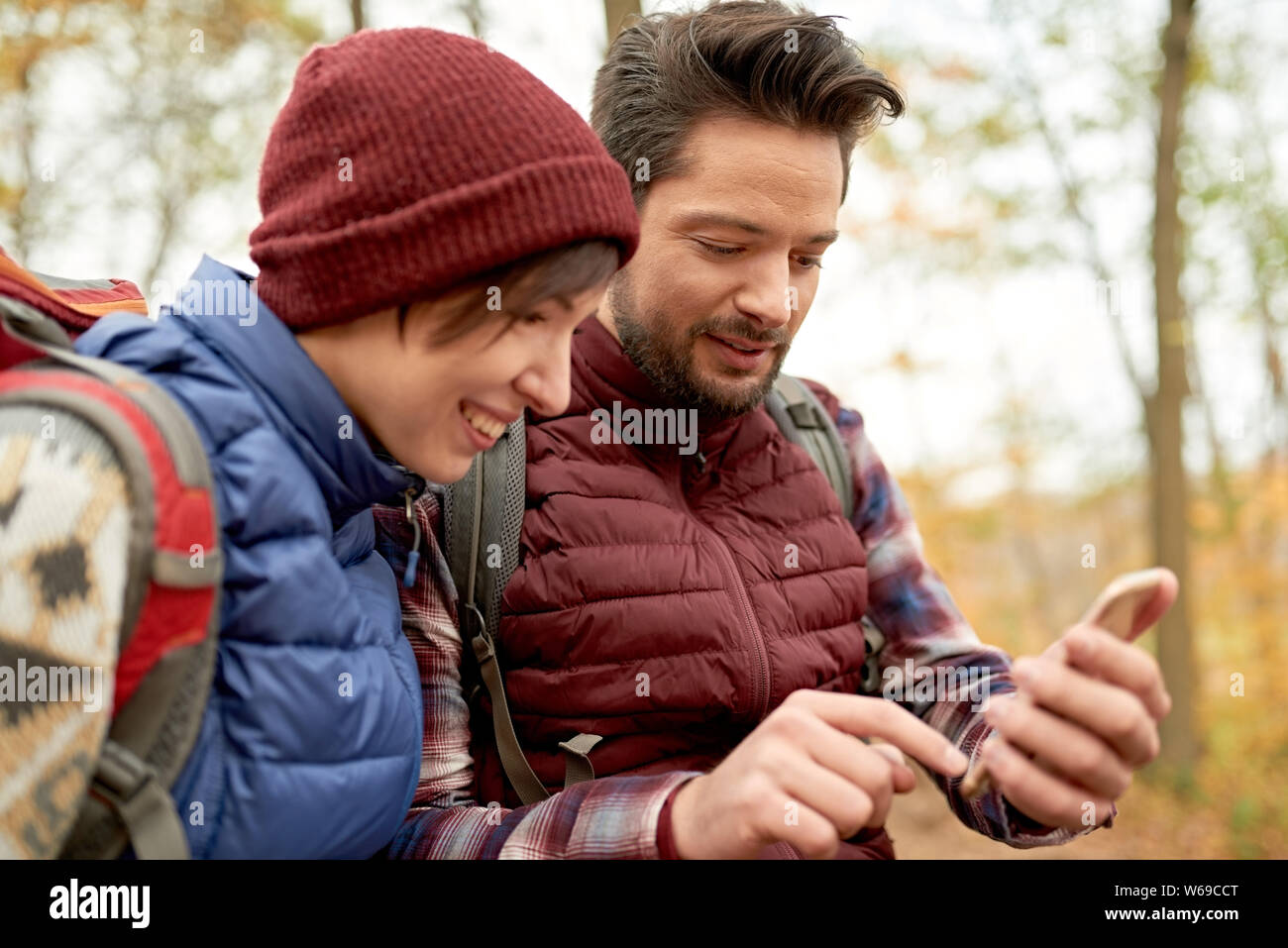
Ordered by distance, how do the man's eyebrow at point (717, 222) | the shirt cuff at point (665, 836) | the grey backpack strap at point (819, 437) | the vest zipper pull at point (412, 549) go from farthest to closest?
the grey backpack strap at point (819, 437)
the man's eyebrow at point (717, 222)
the vest zipper pull at point (412, 549)
the shirt cuff at point (665, 836)

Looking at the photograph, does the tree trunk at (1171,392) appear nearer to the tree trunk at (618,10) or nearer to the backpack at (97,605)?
the tree trunk at (618,10)

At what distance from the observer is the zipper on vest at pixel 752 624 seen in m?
2.08

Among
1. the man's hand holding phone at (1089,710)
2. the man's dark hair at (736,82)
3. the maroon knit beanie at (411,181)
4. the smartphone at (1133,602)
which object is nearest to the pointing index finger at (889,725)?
the man's hand holding phone at (1089,710)

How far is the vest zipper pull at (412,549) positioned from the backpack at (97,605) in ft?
1.99

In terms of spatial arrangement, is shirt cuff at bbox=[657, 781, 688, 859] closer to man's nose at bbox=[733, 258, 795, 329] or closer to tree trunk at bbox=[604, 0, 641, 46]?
man's nose at bbox=[733, 258, 795, 329]

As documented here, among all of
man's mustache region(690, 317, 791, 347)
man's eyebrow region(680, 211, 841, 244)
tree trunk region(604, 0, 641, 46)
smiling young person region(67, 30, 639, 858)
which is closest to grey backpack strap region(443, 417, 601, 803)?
smiling young person region(67, 30, 639, 858)

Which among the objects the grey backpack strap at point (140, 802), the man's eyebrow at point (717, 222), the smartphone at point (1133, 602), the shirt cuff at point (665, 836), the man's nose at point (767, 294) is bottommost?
the shirt cuff at point (665, 836)

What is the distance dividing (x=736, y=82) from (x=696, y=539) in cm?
106

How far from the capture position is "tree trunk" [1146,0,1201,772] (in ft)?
27.9

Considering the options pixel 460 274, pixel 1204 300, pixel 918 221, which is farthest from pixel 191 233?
pixel 1204 300

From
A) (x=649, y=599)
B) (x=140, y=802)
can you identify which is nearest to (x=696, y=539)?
(x=649, y=599)
